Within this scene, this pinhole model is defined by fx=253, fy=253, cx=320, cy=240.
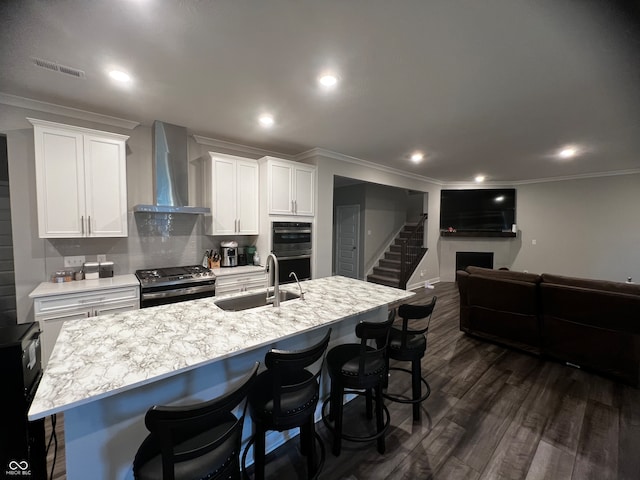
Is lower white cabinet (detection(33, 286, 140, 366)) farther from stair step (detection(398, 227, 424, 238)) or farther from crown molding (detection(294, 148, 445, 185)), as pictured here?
stair step (detection(398, 227, 424, 238))

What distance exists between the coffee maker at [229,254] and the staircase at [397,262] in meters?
3.95

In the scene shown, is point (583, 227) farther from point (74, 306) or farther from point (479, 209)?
point (74, 306)

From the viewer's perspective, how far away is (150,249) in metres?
3.46

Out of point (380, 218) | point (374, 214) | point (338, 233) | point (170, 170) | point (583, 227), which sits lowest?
point (338, 233)

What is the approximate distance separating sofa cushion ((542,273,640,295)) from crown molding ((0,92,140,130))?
5.47m

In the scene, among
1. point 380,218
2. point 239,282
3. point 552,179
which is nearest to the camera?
point 239,282

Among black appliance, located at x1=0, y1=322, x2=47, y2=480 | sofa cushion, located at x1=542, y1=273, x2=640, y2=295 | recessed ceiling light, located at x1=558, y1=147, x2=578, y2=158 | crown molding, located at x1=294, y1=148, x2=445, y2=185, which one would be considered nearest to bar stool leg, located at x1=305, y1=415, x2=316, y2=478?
black appliance, located at x1=0, y1=322, x2=47, y2=480

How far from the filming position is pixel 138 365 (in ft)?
3.76

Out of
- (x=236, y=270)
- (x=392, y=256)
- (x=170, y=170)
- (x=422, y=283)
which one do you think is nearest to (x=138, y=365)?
(x=236, y=270)

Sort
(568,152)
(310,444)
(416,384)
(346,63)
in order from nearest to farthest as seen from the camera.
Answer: (310,444) < (346,63) < (416,384) < (568,152)

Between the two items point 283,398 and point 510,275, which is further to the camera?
point 510,275

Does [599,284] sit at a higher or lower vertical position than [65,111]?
lower

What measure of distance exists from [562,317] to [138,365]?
404cm

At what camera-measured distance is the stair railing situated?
6.05 meters
